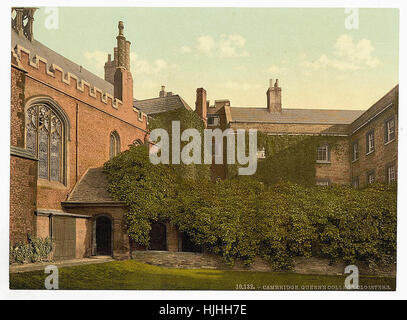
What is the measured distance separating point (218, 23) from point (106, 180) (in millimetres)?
7123

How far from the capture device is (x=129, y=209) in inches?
636

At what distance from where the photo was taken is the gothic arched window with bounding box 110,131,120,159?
17031 millimetres

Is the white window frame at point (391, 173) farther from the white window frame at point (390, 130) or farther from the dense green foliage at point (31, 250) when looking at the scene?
the dense green foliage at point (31, 250)

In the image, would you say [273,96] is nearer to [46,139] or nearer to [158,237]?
[158,237]

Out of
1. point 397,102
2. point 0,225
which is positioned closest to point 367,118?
point 397,102

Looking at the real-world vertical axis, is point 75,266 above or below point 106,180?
below

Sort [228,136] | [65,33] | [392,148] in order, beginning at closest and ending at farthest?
1. [65,33]
2. [392,148]
3. [228,136]

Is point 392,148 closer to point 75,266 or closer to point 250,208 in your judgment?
point 250,208

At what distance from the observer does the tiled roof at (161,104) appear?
16.1 m

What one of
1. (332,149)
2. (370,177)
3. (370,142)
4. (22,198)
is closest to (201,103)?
(332,149)

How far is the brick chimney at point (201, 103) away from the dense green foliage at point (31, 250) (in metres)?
7.08

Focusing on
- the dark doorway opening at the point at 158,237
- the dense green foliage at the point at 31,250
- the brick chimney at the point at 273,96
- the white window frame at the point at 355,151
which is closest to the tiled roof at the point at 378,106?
the white window frame at the point at 355,151

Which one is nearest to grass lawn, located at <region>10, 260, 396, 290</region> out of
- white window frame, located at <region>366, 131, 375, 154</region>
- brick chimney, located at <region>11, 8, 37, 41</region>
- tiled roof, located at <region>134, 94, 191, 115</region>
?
white window frame, located at <region>366, 131, 375, 154</region>

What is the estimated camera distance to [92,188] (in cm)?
1612
